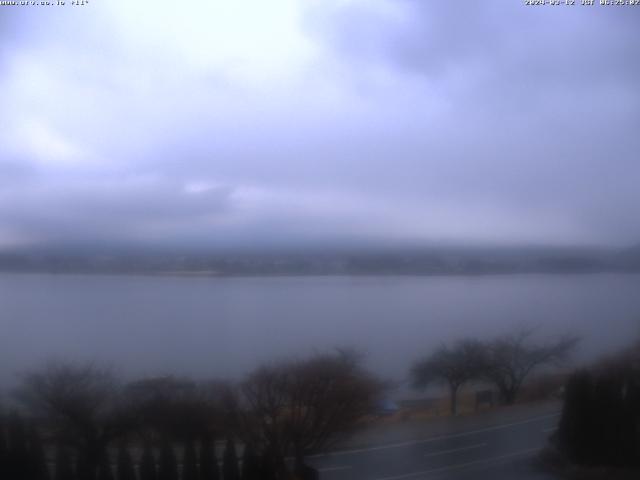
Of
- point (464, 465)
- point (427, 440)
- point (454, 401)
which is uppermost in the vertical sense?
point (454, 401)

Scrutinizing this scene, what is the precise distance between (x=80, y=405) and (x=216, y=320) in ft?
1.56

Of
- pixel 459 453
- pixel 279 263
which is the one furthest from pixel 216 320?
pixel 459 453

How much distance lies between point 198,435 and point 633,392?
59.0 inches

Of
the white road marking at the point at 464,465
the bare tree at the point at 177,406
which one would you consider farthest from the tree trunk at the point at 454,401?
the bare tree at the point at 177,406

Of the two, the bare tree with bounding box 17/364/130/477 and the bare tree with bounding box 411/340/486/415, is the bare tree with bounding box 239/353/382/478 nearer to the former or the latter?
the bare tree with bounding box 411/340/486/415

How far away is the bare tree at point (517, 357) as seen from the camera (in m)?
2.21

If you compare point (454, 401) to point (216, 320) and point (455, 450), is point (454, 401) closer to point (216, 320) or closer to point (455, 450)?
point (455, 450)

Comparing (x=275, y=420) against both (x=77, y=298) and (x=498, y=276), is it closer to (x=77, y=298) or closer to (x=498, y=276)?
(x=77, y=298)

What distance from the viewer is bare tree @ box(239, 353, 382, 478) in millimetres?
2059

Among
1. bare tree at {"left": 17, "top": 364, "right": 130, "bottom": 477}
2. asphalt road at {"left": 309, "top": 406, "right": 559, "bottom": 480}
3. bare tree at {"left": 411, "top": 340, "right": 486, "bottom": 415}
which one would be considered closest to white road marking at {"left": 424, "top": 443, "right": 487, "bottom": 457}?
asphalt road at {"left": 309, "top": 406, "right": 559, "bottom": 480}

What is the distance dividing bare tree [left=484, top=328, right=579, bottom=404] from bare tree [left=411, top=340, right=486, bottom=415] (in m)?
0.04

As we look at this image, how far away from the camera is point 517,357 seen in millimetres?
2230

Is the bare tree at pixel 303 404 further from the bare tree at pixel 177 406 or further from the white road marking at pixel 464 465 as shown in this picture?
the white road marking at pixel 464 465

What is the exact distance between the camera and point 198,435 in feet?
6.89
